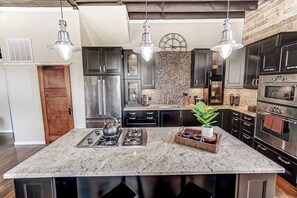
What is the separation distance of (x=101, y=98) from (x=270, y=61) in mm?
3365

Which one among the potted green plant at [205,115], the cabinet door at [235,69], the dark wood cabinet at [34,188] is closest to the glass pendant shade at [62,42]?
the dark wood cabinet at [34,188]

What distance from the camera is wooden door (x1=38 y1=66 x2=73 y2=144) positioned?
13.3ft

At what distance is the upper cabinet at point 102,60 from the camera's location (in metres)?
3.80

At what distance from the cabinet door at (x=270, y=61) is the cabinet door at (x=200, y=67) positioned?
53.0 inches

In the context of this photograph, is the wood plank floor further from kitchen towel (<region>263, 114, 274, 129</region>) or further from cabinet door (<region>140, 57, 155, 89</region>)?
cabinet door (<region>140, 57, 155, 89</region>)

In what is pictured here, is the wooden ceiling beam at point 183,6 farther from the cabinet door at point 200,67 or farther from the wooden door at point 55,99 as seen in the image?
the wooden door at point 55,99

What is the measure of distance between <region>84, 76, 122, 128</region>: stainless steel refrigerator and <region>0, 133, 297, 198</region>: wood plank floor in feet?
5.07

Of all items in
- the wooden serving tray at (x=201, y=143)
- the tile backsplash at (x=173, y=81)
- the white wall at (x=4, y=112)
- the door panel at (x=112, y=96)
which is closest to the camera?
the wooden serving tray at (x=201, y=143)

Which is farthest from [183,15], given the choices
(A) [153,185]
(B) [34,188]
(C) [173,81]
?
(B) [34,188]

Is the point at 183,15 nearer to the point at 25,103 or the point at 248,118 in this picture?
the point at 248,118

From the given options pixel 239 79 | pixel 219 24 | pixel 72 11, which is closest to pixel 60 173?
pixel 72 11

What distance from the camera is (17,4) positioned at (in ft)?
11.9

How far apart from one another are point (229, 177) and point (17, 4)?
505 centimetres

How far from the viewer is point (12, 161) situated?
3.40 m
